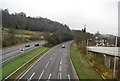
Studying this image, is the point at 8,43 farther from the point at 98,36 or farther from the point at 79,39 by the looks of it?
the point at 98,36

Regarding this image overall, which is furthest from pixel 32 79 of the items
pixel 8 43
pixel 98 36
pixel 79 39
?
pixel 98 36

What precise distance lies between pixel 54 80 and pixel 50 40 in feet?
166

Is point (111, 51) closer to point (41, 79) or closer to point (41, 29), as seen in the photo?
point (41, 79)

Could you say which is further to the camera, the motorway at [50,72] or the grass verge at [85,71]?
the grass verge at [85,71]

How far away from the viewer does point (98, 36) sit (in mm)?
110625

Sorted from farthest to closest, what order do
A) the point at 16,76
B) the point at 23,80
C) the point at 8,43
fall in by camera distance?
the point at 8,43
the point at 16,76
the point at 23,80

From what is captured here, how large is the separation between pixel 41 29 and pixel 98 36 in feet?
180

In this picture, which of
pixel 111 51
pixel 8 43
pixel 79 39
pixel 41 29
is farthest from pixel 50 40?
pixel 41 29

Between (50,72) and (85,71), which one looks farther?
(85,71)

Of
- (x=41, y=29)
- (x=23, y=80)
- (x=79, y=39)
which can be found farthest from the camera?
(x=41, y=29)

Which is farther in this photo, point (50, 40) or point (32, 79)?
point (50, 40)

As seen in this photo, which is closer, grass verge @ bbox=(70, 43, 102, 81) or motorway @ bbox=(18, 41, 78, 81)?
motorway @ bbox=(18, 41, 78, 81)

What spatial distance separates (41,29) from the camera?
139750 mm

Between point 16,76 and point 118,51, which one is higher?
point 118,51
